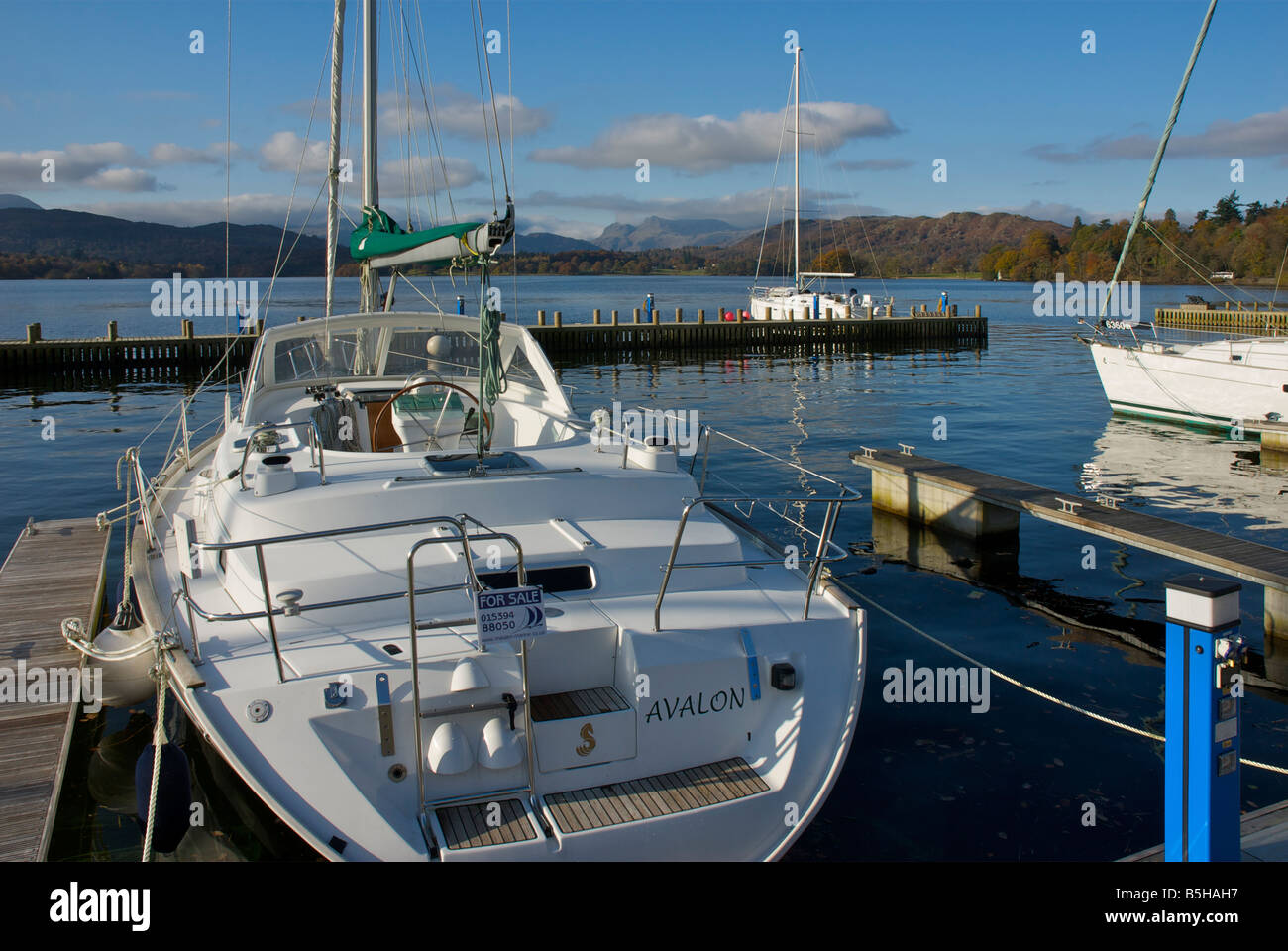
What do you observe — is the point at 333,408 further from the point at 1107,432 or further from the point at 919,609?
the point at 1107,432

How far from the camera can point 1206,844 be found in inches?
151

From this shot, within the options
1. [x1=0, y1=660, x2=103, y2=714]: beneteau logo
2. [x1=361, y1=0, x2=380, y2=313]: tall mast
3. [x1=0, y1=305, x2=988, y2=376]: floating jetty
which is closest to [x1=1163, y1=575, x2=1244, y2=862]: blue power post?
[x1=0, y1=660, x2=103, y2=714]: beneteau logo

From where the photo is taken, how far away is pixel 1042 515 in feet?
34.2

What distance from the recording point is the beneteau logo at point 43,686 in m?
6.32

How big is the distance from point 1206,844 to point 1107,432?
62.4 ft

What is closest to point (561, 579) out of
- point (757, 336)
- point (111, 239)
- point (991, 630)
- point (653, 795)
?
point (653, 795)

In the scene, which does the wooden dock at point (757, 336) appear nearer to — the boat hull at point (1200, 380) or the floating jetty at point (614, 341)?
the floating jetty at point (614, 341)

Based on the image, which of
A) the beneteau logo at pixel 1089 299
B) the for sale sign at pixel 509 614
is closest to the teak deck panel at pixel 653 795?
the for sale sign at pixel 509 614

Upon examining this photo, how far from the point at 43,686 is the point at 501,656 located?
3.94 metres

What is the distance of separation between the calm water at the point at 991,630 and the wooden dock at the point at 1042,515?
0.43 metres

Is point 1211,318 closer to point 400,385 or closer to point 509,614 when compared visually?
point 400,385
